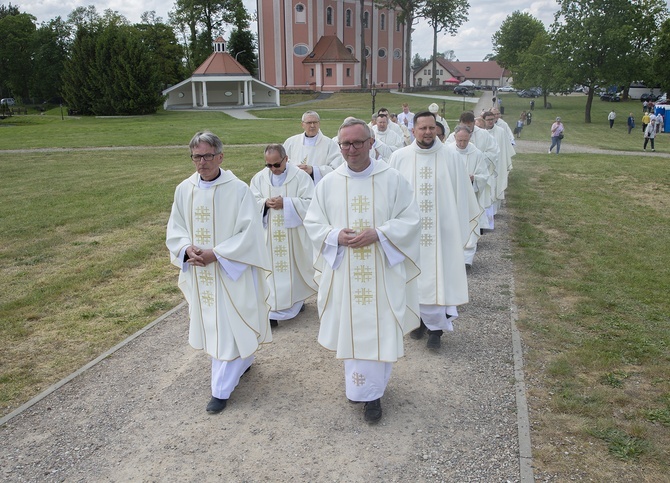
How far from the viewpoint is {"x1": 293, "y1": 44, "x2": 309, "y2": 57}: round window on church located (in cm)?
6565

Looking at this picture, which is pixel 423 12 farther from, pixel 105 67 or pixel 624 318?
pixel 624 318

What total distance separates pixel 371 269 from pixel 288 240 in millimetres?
2546

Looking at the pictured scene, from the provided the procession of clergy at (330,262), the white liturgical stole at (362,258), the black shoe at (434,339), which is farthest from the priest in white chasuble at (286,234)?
the white liturgical stole at (362,258)

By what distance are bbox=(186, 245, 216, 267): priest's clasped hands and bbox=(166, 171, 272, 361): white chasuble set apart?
2.9 inches

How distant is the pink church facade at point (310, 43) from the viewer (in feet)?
211

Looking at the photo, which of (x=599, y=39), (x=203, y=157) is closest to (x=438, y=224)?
(x=203, y=157)

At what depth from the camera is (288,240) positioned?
23.6 ft

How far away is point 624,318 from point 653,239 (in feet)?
15.8

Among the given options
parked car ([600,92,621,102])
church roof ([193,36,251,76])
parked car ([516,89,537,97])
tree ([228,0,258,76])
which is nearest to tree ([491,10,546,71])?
parked car ([516,89,537,97])

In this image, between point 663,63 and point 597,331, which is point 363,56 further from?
point 597,331

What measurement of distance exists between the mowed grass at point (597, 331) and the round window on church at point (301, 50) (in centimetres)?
5521

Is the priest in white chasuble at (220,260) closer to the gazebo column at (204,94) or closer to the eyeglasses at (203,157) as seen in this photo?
the eyeglasses at (203,157)

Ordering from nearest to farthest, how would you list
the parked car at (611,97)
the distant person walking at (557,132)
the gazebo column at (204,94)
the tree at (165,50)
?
the distant person walking at (557,132), the gazebo column at (204,94), the tree at (165,50), the parked car at (611,97)

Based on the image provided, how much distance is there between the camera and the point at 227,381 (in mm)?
5137
